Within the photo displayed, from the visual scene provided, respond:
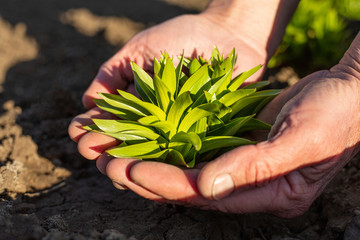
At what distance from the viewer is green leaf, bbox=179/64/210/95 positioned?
243 centimetres

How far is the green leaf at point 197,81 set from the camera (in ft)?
7.96

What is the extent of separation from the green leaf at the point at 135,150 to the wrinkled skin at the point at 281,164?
61mm

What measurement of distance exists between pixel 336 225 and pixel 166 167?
3.73ft

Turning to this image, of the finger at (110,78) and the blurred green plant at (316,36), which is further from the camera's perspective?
the blurred green plant at (316,36)

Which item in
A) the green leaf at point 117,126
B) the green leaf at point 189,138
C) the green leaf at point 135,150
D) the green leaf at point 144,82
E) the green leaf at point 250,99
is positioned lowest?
the green leaf at point 135,150

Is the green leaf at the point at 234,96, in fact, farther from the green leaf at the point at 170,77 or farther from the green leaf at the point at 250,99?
the green leaf at the point at 170,77

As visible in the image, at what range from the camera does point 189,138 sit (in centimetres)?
223

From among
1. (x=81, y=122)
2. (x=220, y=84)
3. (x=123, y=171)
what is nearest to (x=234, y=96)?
(x=220, y=84)

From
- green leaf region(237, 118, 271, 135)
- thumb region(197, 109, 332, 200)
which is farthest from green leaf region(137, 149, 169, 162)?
green leaf region(237, 118, 271, 135)

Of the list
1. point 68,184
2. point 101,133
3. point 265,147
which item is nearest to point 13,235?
point 101,133

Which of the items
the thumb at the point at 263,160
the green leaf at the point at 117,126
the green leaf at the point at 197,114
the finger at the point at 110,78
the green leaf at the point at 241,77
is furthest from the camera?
the finger at the point at 110,78

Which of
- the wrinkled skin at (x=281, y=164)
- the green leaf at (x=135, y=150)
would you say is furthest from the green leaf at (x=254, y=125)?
the green leaf at (x=135, y=150)

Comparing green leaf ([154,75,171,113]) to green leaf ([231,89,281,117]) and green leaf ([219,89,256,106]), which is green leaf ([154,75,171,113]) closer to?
green leaf ([219,89,256,106])

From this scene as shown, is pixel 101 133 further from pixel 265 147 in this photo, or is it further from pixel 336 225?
pixel 336 225
